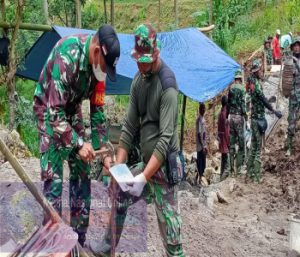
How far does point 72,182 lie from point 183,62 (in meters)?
4.41

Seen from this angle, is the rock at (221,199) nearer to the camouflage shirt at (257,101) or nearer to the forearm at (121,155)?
the camouflage shirt at (257,101)

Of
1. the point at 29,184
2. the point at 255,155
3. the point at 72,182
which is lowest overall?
the point at 255,155

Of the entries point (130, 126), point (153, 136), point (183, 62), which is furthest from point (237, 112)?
point (153, 136)

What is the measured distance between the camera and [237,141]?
30.2ft

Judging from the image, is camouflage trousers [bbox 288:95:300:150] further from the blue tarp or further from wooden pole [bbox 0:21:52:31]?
wooden pole [bbox 0:21:52:31]

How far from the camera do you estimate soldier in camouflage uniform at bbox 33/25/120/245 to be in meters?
3.31

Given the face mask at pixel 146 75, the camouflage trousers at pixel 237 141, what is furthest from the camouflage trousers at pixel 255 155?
the face mask at pixel 146 75

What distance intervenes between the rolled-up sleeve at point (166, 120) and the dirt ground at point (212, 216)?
0.87 metres

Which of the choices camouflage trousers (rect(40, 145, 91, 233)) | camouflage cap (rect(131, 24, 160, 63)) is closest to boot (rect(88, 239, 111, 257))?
camouflage trousers (rect(40, 145, 91, 233))

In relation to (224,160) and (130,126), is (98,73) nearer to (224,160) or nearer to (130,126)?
(130,126)

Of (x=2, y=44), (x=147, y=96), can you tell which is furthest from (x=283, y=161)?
(x=147, y=96)

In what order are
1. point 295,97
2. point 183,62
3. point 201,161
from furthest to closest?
1. point 295,97
2. point 201,161
3. point 183,62

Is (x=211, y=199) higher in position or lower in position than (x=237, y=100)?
lower

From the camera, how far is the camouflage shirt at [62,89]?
10.8 feet
